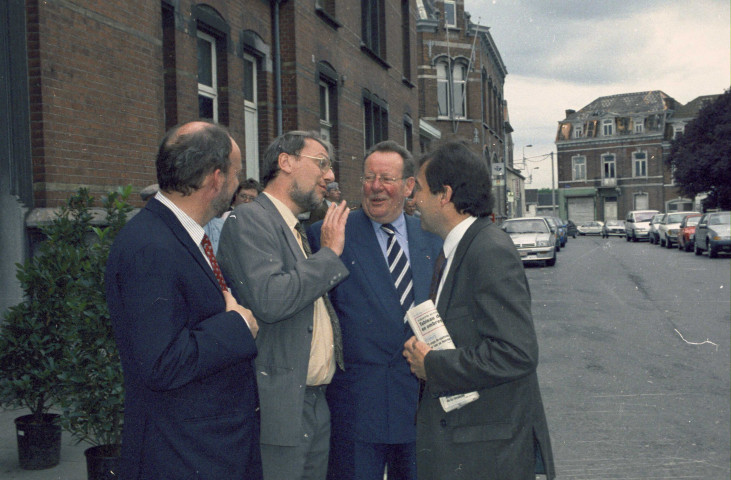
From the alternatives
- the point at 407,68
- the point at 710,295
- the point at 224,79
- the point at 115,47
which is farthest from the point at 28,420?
the point at 407,68

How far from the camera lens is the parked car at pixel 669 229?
31.3m

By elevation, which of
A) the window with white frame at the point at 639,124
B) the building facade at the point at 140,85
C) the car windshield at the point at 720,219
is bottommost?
the car windshield at the point at 720,219

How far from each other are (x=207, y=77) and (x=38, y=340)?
6287mm

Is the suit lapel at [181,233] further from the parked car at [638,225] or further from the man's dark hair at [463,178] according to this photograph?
the parked car at [638,225]

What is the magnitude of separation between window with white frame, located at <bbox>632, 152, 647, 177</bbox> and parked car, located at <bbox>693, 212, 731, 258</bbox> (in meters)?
46.7

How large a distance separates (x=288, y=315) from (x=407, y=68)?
19.0m

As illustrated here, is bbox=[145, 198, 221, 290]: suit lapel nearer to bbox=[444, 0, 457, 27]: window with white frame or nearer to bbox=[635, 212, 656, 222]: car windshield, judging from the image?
bbox=[444, 0, 457, 27]: window with white frame

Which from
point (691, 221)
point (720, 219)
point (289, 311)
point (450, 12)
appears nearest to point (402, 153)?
point (289, 311)

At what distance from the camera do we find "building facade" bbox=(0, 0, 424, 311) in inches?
243

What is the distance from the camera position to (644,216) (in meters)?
42.6

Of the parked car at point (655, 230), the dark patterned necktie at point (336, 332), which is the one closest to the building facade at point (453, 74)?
the parked car at point (655, 230)

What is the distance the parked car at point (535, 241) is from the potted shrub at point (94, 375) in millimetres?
17635

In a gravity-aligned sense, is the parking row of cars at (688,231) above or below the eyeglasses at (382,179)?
below

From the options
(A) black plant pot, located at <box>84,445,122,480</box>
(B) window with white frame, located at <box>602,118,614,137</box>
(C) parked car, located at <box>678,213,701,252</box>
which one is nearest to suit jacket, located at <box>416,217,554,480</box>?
(A) black plant pot, located at <box>84,445,122,480</box>
